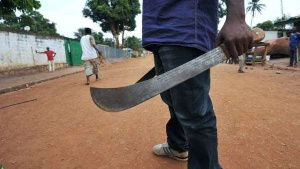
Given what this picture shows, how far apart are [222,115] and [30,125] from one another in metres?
2.56

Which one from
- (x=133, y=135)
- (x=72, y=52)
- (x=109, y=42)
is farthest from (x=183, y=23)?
(x=109, y=42)

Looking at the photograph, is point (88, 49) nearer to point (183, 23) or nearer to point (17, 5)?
point (17, 5)

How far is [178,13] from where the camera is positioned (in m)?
1.24

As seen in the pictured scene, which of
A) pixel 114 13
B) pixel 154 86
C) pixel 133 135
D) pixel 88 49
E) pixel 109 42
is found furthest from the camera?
pixel 109 42

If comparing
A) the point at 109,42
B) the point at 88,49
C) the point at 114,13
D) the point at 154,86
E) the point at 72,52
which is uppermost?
the point at 114,13

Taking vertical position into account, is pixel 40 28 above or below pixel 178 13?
above

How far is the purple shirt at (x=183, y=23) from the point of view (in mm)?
1227

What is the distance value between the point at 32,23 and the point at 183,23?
→ 4277cm

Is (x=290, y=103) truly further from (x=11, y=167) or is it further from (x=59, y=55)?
(x=59, y=55)

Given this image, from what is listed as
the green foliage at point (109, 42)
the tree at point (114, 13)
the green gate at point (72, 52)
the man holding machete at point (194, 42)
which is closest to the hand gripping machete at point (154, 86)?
the man holding machete at point (194, 42)

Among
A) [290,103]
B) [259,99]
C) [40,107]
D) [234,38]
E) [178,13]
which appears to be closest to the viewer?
[234,38]

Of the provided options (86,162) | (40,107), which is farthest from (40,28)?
(86,162)

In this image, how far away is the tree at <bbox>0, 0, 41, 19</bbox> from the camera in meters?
8.32

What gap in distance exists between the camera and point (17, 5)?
838cm
